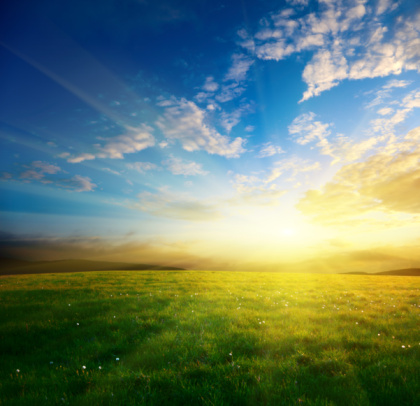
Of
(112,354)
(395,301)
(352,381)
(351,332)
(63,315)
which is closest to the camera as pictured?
(352,381)

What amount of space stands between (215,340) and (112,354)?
2938mm

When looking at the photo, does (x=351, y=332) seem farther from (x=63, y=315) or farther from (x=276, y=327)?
(x=63, y=315)

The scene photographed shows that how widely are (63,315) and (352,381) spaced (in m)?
10.6

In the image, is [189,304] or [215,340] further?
[189,304]

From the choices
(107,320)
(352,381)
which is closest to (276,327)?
(352,381)

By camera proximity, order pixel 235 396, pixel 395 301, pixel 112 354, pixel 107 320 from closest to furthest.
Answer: pixel 235 396 < pixel 112 354 < pixel 107 320 < pixel 395 301

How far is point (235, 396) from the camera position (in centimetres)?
461

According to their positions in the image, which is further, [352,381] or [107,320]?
[107,320]

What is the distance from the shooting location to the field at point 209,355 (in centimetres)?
470

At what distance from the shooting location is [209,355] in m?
6.14

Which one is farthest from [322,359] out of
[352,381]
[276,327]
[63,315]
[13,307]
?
[13,307]

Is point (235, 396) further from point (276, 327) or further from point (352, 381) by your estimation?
point (276, 327)

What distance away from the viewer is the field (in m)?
4.70

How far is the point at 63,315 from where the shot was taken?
9.93m
